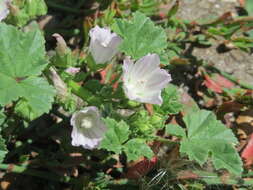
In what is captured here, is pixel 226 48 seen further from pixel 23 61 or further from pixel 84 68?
pixel 23 61

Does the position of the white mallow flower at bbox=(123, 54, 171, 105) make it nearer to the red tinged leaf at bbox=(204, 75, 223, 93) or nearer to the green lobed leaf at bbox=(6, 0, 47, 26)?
the green lobed leaf at bbox=(6, 0, 47, 26)

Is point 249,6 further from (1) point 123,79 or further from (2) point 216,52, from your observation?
(1) point 123,79

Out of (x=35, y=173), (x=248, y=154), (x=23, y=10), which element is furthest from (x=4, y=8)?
(x=248, y=154)

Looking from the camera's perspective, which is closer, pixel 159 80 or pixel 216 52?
pixel 159 80

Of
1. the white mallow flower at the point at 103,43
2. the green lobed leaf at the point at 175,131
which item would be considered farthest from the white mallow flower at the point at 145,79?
the green lobed leaf at the point at 175,131

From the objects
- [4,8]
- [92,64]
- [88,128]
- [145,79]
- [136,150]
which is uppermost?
[4,8]

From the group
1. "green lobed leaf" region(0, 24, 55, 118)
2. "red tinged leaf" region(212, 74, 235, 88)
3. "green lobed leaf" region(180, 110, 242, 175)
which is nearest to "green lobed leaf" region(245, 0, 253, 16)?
"red tinged leaf" region(212, 74, 235, 88)

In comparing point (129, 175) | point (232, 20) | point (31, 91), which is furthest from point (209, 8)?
point (31, 91)
